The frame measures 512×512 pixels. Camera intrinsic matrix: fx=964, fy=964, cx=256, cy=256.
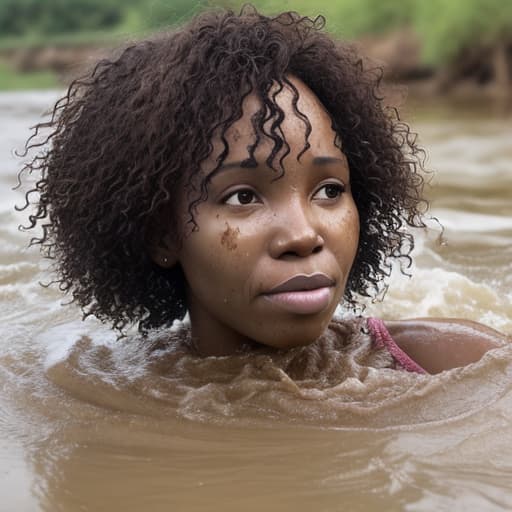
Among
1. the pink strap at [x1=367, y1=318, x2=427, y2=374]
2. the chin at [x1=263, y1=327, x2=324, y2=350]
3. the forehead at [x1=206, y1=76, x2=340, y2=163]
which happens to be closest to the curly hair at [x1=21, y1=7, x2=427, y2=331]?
the forehead at [x1=206, y1=76, x2=340, y2=163]

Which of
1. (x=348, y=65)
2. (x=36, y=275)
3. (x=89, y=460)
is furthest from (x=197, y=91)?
(x=36, y=275)

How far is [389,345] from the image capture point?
3.08 meters

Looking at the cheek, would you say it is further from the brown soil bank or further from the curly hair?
the brown soil bank

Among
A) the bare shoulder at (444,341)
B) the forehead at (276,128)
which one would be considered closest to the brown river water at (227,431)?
the bare shoulder at (444,341)

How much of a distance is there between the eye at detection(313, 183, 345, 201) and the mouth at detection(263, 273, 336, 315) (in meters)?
0.24

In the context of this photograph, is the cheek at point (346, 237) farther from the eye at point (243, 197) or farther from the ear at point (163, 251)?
the ear at point (163, 251)

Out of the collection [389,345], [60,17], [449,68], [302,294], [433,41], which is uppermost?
[60,17]

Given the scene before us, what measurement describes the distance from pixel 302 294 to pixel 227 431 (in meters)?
0.41

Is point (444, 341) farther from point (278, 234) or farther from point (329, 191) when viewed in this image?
point (278, 234)

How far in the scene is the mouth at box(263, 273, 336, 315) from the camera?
2.56 metres

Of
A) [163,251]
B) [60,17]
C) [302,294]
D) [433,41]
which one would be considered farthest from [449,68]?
[60,17]

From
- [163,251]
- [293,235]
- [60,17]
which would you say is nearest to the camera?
[293,235]

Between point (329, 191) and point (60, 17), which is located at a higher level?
point (60, 17)

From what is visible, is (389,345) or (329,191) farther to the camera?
(389,345)
